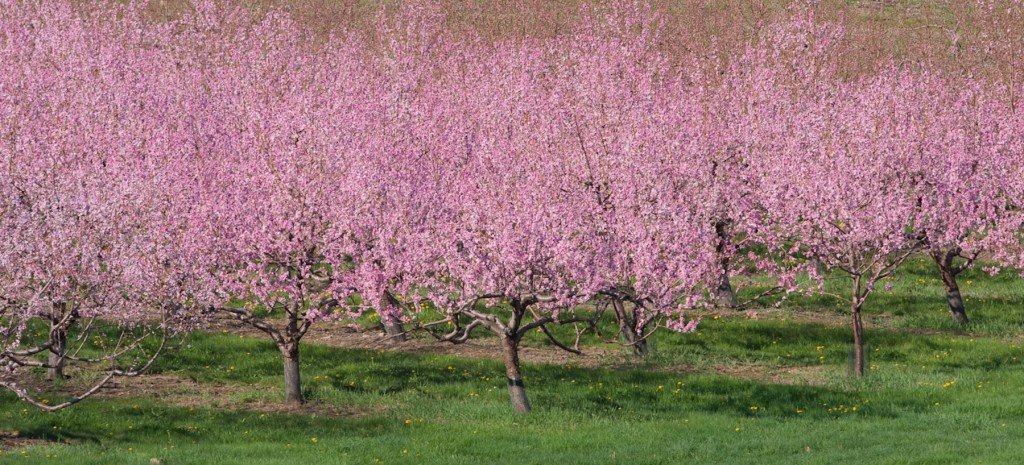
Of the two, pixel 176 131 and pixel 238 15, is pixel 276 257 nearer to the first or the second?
pixel 176 131

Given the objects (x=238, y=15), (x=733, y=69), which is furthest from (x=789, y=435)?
(x=238, y=15)

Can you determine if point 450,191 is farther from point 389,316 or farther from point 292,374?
point 292,374

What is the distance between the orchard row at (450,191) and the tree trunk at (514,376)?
37 mm

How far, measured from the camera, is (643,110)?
27047 mm

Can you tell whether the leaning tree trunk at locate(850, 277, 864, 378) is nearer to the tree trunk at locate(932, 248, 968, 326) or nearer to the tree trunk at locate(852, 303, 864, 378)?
the tree trunk at locate(852, 303, 864, 378)

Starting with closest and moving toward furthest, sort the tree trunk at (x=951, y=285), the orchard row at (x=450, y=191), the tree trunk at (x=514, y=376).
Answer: the orchard row at (x=450, y=191)
the tree trunk at (x=514, y=376)
the tree trunk at (x=951, y=285)

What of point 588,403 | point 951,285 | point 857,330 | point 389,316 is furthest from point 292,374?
point 951,285

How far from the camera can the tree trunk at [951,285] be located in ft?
94.0

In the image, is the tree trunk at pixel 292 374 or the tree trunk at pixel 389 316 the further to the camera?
the tree trunk at pixel 292 374

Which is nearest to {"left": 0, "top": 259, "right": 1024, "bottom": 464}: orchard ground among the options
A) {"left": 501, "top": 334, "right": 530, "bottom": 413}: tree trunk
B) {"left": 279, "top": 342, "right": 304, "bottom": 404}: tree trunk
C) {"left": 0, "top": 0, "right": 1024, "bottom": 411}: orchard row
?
{"left": 501, "top": 334, "right": 530, "bottom": 413}: tree trunk

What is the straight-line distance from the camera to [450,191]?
22719 millimetres

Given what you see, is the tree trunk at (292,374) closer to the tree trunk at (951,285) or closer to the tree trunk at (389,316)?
the tree trunk at (389,316)

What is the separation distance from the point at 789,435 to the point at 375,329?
44.5 feet

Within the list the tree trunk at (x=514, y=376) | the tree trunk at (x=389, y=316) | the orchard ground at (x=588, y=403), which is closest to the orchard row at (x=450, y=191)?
the tree trunk at (x=514, y=376)
